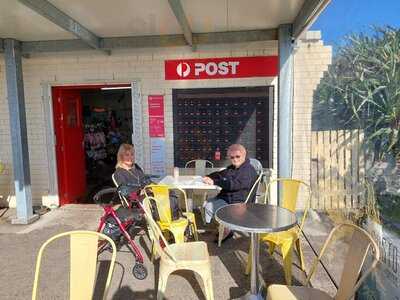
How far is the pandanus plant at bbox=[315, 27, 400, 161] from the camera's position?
184cm

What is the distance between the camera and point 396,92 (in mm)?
1831

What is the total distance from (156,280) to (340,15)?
2.83 meters

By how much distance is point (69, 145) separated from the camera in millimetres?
5715

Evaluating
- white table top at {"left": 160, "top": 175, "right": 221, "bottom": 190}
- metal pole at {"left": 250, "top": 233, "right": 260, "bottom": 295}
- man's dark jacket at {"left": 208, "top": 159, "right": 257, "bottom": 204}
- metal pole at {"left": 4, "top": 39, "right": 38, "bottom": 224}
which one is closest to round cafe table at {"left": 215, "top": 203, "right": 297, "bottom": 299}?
metal pole at {"left": 250, "top": 233, "right": 260, "bottom": 295}

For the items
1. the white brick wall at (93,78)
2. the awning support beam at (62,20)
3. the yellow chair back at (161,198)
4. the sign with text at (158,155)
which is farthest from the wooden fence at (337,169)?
the awning support beam at (62,20)

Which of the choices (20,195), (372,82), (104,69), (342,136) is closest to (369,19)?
(372,82)

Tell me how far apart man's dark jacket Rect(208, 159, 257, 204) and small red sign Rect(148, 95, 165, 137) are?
70.1 inches

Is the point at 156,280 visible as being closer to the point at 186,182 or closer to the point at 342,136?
the point at 186,182

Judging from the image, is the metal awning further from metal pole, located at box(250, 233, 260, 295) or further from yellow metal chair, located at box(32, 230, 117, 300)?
yellow metal chair, located at box(32, 230, 117, 300)

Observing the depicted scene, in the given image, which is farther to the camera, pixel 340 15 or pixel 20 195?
pixel 20 195

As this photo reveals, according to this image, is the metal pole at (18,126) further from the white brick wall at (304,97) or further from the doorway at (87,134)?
the white brick wall at (304,97)

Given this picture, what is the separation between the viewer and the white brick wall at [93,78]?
192 inches

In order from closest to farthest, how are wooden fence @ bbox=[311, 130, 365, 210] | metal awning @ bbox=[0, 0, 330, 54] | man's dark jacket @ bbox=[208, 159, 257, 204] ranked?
1. wooden fence @ bbox=[311, 130, 365, 210]
2. metal awning @ bbox=[0, 0, 330, 54]
3. man's dark jacket @ bbox=[208, 159, 257, 204]

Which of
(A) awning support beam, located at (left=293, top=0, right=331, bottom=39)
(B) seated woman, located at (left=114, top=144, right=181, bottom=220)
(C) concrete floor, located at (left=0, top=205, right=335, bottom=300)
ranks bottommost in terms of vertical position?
(C) concrete floor, located at (left=0, top=205, right=335, bottom=300)
